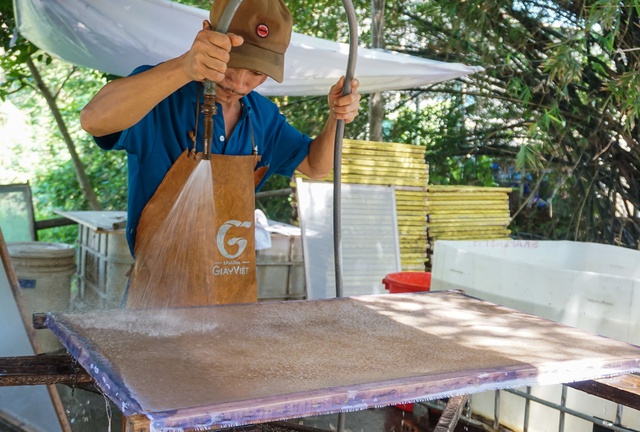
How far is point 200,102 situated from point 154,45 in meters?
2.16

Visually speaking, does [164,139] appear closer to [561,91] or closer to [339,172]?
[339,172]

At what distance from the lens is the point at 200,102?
216 cm

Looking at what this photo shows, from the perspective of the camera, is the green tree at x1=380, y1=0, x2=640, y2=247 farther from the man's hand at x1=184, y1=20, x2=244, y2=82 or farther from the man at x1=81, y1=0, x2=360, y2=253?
the man's hand at x1=184, y1=20, x2=244, y2=82

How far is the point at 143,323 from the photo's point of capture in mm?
1712

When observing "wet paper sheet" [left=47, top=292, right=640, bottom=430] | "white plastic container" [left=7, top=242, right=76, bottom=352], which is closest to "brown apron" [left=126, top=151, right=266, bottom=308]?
"wet paper sheet" [left=47, top=292, right=640, bottom=430]

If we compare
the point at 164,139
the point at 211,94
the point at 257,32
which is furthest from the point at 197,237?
the point at 257,32

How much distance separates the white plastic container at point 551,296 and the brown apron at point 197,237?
1.18 meters

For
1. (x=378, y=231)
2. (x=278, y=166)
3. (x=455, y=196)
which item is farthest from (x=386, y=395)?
(x=455, y=196)

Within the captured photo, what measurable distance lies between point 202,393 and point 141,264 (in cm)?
107

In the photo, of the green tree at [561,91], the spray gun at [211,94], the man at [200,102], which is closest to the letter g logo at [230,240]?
the man at [200,102]

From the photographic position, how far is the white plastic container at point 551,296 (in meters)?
2.54

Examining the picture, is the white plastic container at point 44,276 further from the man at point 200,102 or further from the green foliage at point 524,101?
the man at point 200,102

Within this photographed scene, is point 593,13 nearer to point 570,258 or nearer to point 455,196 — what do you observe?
point 455,196

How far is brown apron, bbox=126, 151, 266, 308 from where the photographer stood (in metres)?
2.13
